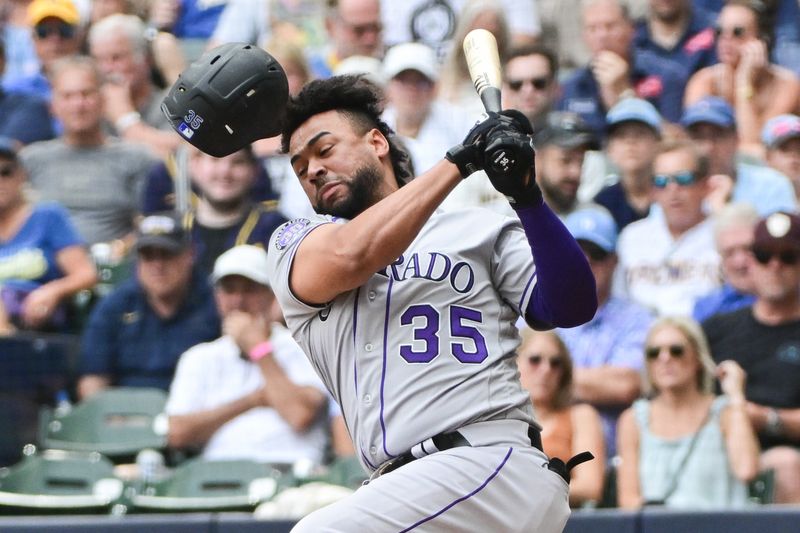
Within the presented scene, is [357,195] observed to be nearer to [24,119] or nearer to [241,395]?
[241,395]

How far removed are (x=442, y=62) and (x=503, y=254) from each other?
194 inches

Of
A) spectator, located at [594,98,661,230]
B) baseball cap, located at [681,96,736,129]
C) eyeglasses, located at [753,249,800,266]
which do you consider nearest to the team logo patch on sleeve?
eyeglasses, located at [753,249,800,266]

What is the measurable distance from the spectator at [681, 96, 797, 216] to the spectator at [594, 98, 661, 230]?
22 centimetres

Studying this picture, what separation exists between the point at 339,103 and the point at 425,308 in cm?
60

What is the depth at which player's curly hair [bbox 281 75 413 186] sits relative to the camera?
11.8 ft

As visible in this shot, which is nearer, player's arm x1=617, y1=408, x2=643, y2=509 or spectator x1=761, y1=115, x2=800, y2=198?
player's arm x1=617, y1=408, x2=643, y2=509

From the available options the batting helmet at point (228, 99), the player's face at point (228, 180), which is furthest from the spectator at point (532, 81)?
the batting helmet at point (228, 99)

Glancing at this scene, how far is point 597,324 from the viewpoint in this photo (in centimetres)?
627

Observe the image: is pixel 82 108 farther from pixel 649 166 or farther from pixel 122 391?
pixel 649 166

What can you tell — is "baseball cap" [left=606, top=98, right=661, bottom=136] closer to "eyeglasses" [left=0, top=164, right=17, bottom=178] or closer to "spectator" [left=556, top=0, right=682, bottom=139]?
"spectator" [left=556, top=0, right=682, bottom=139]

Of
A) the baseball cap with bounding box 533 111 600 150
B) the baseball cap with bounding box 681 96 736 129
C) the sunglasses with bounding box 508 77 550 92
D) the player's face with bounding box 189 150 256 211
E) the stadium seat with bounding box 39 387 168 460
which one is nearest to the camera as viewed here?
the stadium seat with bounding box 39 387 168 460

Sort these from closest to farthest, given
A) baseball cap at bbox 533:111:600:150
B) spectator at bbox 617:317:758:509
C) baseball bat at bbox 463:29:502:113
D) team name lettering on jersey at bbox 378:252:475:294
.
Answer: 1. baseball bat at bbox 463:29:502:113
2. team name lettering on jersey at bbox 378:252:475:294
3. spectator at bbox 617:317:758:509
4. baseball cap at bbox 533:111:600:150

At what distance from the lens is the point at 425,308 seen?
338cm

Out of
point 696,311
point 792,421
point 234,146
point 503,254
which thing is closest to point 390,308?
point 503,254
